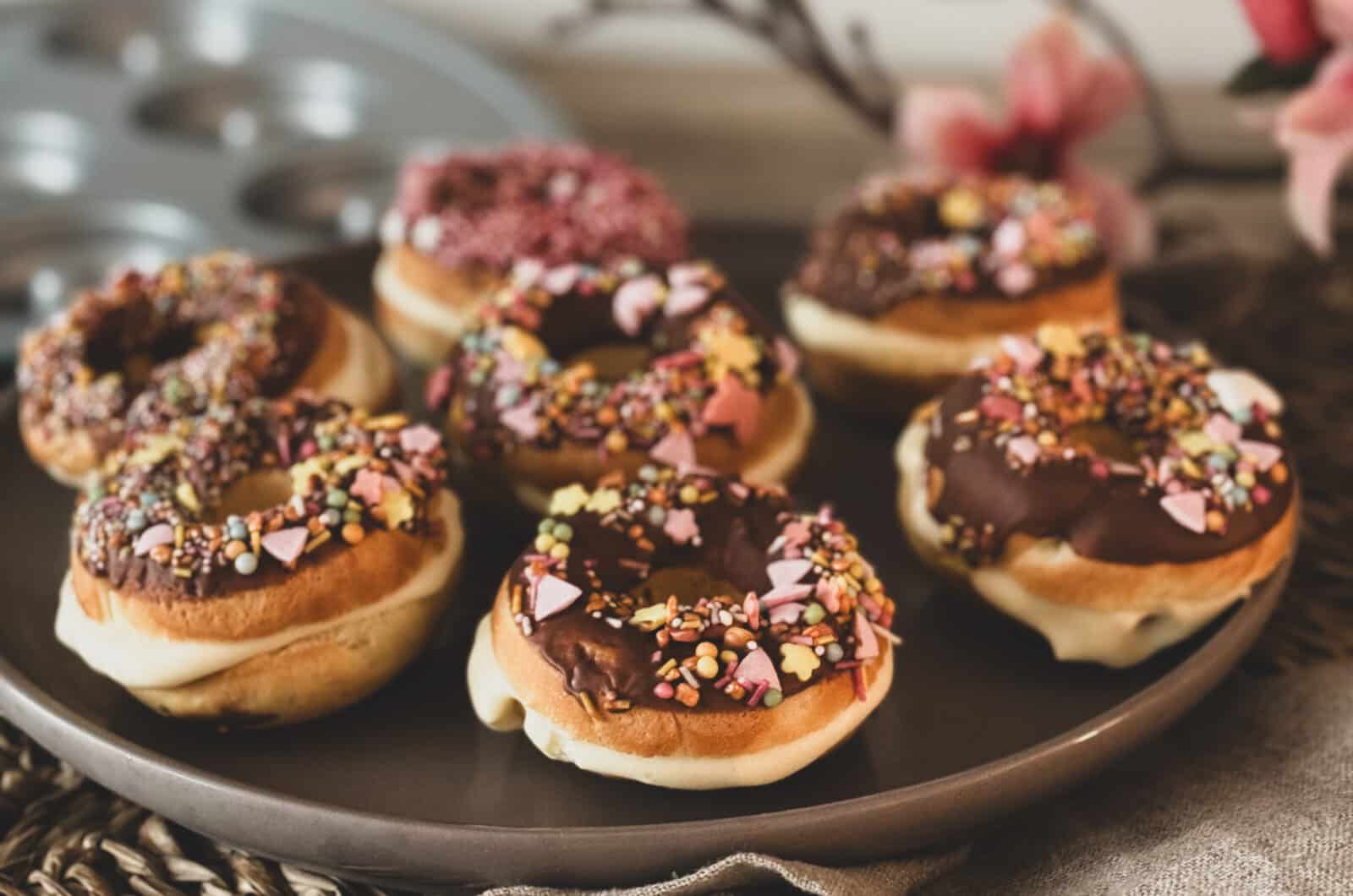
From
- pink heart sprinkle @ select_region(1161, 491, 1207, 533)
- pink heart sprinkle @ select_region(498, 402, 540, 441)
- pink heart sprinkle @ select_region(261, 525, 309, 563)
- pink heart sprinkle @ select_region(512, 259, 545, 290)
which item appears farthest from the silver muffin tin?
pink heart sprinkle @ select_region(1161, 491, 1207, 533)

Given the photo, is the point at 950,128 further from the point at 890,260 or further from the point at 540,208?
the point at 540,208

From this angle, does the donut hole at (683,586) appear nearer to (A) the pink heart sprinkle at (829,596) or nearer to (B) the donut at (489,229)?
(A) the pink heart sprinkle at (829,596)

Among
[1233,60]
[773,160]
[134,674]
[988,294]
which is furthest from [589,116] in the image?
[134,674]

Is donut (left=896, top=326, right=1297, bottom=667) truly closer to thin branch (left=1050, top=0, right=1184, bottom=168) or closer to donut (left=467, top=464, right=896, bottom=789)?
donut (left=467, top=464, right=896, bottom=789)

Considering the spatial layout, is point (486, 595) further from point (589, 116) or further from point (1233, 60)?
point (1233, 60)

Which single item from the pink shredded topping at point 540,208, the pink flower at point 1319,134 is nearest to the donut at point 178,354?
the pink shredded topping at point 540,208

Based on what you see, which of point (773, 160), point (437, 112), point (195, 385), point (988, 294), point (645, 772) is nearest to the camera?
point (645, 772)

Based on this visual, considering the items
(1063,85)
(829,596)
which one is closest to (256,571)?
(829,596)
